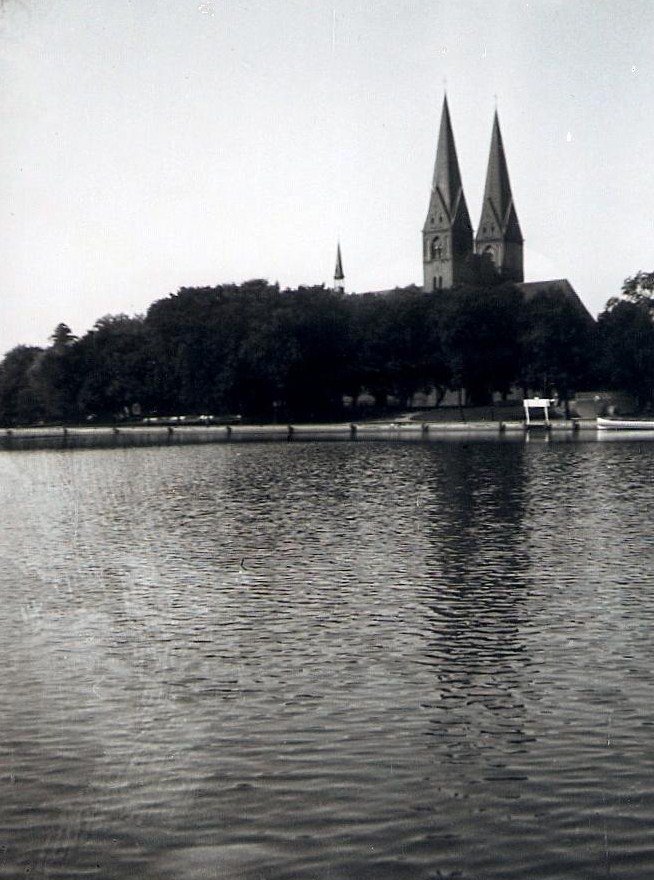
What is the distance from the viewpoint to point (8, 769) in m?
12.2

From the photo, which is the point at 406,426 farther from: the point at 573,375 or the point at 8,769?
the point at 8,769

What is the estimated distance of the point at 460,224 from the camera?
170m

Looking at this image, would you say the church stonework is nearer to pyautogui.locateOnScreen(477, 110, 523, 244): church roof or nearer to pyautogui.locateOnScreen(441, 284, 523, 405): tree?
pyautogui.locateOnScreen(477, 110, 523, 244): church roof

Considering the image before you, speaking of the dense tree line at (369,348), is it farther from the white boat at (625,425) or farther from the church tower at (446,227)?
the church tower at (446,227)

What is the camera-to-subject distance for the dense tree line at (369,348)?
118688mm

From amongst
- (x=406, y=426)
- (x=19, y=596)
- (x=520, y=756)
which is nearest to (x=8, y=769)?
(x=520, y=756)

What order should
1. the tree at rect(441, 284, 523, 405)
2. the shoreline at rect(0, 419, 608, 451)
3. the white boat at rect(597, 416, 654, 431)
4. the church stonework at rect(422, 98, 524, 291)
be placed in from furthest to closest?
the church stonework at rect(422, 98, 524, 291), the tree at rect(441, 284, 523, 405), the shoreline at rect(0, 419, 608, 451), the white boat at rect(597, 416, 654, 431)

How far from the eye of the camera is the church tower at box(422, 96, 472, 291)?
16638 cm

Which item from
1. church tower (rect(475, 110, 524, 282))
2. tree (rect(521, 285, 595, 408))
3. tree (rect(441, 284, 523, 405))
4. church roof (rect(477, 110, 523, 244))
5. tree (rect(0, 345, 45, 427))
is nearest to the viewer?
tree (rect(521, 285, 595, 408))

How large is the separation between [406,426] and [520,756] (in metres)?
101

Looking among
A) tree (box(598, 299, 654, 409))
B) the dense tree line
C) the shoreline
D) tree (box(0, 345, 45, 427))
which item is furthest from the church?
tree (box(0, 345, 45, 427))

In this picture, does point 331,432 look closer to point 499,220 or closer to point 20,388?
point 499,220

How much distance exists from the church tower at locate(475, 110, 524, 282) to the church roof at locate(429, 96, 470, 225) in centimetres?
358

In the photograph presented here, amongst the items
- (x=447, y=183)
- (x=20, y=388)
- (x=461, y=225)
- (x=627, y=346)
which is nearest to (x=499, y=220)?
(x=461, y=225)
